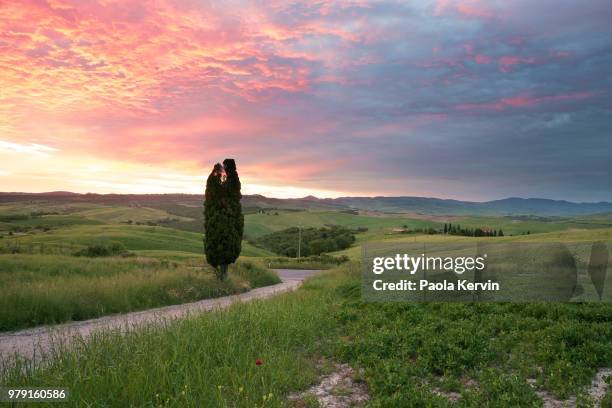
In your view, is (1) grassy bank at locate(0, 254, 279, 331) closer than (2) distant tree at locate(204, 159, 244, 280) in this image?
Yes

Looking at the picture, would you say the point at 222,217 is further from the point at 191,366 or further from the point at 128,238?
the point at 128,238

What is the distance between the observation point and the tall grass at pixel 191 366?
6457 millimetres

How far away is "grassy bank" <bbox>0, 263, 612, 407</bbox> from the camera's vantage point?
6.68m

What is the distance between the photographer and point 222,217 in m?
24.8

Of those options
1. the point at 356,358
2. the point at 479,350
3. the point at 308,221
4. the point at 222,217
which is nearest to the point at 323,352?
the point at 356,358

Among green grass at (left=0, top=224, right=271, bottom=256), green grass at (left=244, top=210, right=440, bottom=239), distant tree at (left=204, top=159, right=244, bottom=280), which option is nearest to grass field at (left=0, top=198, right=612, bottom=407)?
distant tree at (left=204, top=159, right=244, bottom=280)

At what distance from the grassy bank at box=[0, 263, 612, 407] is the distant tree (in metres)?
13.0

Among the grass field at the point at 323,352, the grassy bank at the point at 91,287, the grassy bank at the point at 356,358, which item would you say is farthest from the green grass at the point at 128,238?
the grassy bank at the point at 356,358

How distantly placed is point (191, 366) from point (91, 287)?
1214 centimetres

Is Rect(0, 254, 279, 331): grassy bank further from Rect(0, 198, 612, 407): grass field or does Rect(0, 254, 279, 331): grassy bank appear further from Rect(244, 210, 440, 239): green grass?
Rect(244, 210, 440, 239): green grass

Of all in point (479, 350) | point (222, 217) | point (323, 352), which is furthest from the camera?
point (222, 217)

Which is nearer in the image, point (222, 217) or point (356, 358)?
point (356, 358)

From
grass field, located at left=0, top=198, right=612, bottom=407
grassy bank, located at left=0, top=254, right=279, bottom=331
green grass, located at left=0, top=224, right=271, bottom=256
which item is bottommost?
green grass, located at left=0, top=224, right=271, bottom=256

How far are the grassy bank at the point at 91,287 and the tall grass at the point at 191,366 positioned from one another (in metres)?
7.20
